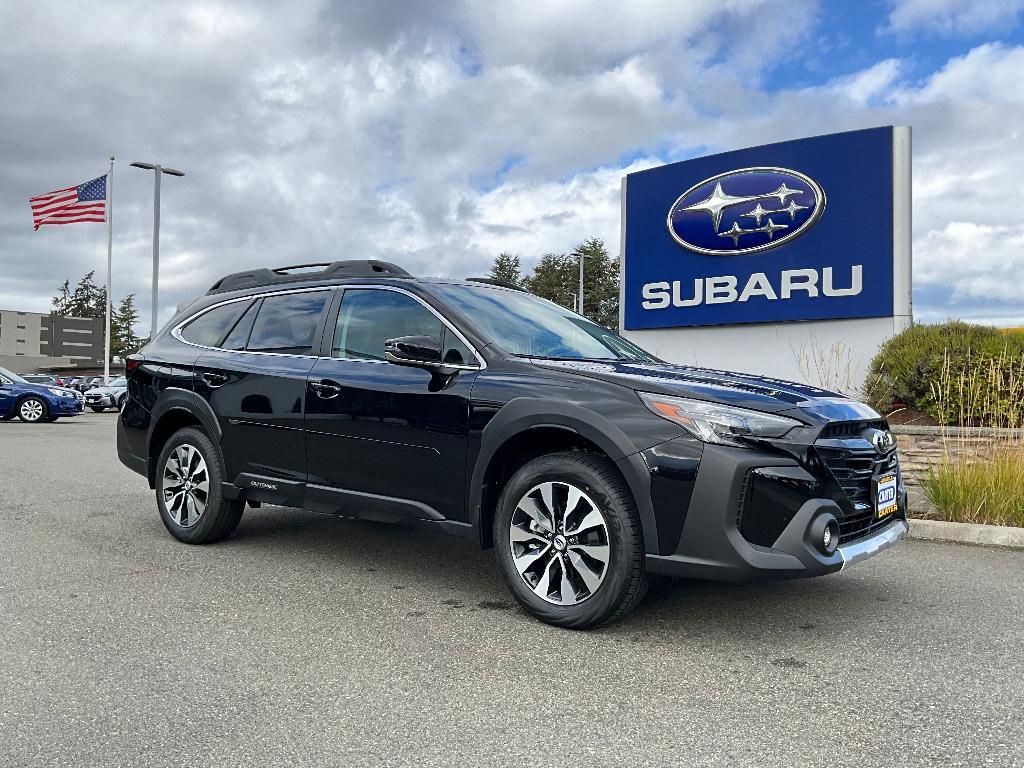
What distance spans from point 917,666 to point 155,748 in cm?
291

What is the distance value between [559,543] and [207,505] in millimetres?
2755

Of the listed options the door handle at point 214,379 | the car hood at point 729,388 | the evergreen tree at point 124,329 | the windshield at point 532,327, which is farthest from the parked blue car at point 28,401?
the evergreen tree at point 124,329

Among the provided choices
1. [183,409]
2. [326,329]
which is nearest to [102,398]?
[183,409]

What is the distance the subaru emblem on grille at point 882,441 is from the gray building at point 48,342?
10747 cm

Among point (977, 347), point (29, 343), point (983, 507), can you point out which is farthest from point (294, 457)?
point (29, 343)

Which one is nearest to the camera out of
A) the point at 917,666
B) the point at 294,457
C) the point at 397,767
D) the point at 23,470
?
the point at 397,767

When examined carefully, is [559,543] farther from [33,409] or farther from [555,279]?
[555,279]

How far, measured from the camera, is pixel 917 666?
3.60m

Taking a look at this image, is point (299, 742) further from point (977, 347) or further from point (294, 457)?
point (977, 347)

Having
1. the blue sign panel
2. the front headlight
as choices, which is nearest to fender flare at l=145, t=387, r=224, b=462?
the front headlight

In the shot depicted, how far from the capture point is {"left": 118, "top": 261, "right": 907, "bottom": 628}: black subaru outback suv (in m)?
3.70

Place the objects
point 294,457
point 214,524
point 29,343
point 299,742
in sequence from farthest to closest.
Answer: point 29,343
point 214,524
point 294,457
point 299,742

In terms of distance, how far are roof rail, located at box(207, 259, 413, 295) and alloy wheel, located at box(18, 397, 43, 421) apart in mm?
19011

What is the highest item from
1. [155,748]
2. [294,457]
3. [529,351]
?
[529,351]
